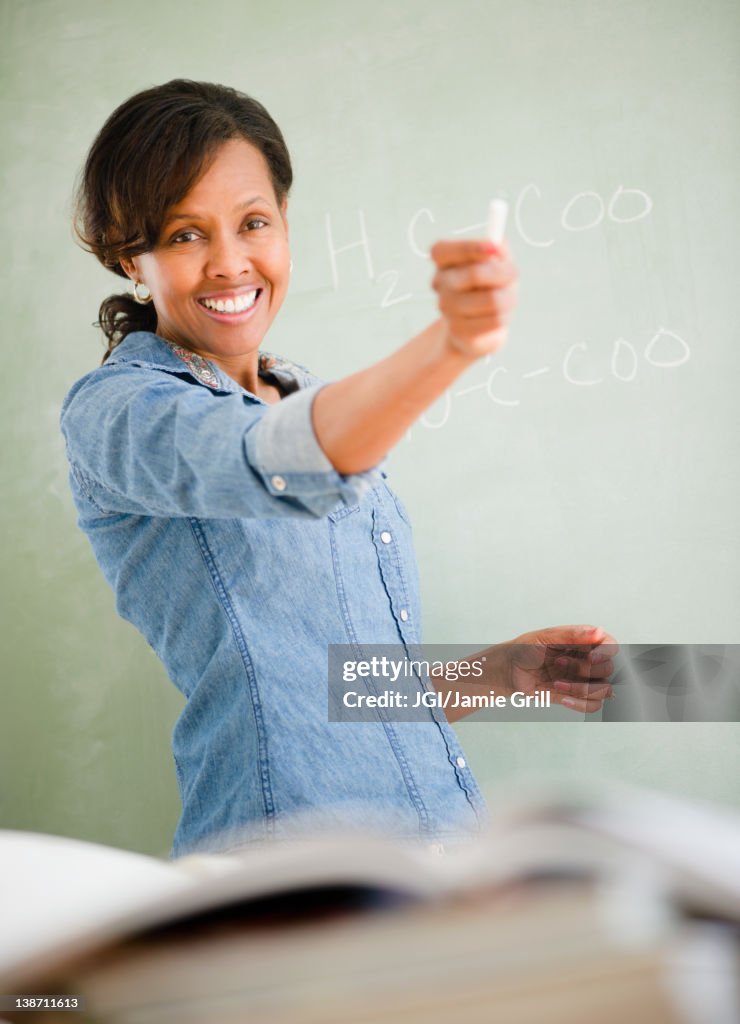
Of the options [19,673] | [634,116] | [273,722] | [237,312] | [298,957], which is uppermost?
[634,116]

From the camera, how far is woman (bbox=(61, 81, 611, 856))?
61 cm

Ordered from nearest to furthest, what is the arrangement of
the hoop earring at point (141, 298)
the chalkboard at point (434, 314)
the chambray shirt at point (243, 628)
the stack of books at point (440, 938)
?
the stack of books at point (440, 938) < the chambray shirt at point (243, 628) < the hoop earring at point (141, 298) < the chalkboard at point (434, 314)

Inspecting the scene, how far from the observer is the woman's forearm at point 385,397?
60cm

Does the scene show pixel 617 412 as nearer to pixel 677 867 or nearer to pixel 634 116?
pixel 634 116

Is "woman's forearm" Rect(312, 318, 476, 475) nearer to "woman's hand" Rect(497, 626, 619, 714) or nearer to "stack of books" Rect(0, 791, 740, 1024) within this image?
"stack of books" Rect(0, 791, 740, 1024)

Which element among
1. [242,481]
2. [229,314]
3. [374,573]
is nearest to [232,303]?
[229,314]

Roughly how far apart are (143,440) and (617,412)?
86 centimetres

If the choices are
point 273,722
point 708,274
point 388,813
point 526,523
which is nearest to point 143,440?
point 273,722

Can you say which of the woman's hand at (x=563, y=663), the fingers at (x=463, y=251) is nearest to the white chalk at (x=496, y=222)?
the fingers at (x=463, y=251)

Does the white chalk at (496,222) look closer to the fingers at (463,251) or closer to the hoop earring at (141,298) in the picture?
the fingers at (463,251)

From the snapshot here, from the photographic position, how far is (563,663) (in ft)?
3.85

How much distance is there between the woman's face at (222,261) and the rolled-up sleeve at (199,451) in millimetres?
177

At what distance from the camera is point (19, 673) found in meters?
1.59

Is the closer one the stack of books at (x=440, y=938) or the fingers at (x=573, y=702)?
the stack of books at (x=440, y=938)
